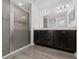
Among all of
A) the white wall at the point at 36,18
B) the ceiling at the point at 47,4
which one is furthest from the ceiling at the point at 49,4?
the white wall at the point at 36,18

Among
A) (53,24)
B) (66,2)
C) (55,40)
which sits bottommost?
(55,40)

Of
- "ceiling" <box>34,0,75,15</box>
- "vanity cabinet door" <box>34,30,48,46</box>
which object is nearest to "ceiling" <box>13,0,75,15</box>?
"ceiling" <box>34,0,75,15</box>

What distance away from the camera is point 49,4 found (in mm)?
2980

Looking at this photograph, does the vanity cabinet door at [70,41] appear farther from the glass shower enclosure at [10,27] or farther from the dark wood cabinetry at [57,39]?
the glass shower enclosure at [10,27]

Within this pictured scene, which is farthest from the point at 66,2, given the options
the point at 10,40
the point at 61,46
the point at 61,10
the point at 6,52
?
the point at 6,52

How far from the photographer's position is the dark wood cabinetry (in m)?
1.98

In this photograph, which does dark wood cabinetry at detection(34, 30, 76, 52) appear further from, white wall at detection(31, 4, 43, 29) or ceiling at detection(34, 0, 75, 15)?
ceiling at detection(34, 0, 75, 15)

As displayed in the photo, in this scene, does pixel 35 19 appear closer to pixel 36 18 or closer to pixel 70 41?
pixel 36 18

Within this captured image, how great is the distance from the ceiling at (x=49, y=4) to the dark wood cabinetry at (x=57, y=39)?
3.64 ft

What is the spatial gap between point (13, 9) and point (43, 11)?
1723mm

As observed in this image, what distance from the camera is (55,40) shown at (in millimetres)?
2361

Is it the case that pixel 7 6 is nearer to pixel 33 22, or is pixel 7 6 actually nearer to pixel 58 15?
pixel 33 22

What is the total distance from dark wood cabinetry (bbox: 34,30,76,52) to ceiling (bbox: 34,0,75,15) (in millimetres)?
1109

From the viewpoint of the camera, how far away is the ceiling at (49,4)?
102 inches
